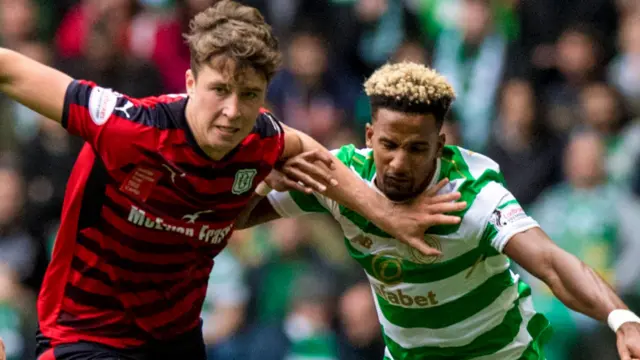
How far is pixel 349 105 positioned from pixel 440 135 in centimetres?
463

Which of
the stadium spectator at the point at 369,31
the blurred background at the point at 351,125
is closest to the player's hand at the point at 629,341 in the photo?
the blurred background at the point at 351,125

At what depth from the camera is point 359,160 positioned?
5648 mm

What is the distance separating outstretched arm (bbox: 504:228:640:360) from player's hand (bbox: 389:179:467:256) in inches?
11.6

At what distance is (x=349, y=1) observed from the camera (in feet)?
34.4

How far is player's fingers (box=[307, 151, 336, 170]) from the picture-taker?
549 cm

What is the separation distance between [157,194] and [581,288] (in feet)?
5.74

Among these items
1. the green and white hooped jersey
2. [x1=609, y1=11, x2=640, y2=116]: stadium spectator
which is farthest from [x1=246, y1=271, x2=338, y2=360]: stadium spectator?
[x1=609, y1=11, x2=640, y2=116]: stadium spectator

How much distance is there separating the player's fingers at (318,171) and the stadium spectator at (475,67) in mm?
4030

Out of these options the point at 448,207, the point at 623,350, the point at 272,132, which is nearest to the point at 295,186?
the point at 272,132

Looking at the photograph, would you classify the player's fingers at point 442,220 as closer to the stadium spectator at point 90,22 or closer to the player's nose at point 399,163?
the player's nose at point 399,163

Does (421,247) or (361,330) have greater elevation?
(421,247)

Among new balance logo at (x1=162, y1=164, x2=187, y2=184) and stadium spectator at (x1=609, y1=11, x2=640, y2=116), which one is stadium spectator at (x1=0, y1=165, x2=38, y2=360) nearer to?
new balance logo at (x1=162, y1=164, x2=187, y2=184)

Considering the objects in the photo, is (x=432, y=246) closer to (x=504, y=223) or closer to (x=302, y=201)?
(x=504, y=223)

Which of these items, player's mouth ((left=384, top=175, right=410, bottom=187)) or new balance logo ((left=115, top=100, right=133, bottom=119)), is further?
player's mouth ((left=384, top=175, right=410, bottom=187))
